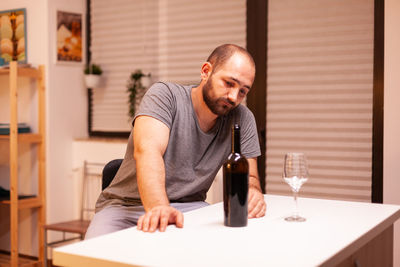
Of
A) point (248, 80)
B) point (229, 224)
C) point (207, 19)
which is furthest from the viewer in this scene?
point (207, 19)

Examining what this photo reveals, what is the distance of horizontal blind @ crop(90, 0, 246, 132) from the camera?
3.86 meters

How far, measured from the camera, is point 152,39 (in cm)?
416

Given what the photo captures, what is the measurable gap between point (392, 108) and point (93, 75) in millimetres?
2294

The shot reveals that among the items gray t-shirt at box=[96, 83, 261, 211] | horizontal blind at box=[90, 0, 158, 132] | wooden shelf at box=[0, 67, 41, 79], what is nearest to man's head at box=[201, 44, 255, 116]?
gray t-shirt at box=[96, 83, 261, 211]

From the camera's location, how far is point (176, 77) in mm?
4059

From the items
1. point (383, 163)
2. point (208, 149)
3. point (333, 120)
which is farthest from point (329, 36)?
point (208, 149)

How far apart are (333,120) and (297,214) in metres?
1.89

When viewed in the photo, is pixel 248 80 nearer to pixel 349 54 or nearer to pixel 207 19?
pixel 349 54

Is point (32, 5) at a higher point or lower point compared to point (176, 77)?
higher

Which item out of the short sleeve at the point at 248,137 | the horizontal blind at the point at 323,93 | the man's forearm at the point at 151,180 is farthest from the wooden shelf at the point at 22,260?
the man's forearm at the point at 151,180

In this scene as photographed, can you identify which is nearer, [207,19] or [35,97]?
[207,19]

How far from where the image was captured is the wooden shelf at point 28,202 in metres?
3.94

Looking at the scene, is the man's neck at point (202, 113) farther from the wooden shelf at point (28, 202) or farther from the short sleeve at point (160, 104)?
the wooden shelf at point (28, 202)

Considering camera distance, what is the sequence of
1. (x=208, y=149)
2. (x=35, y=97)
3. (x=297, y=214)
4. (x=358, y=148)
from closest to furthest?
(x=297, y=214) < (x=208, y=149) < (x=358, y=148) < (x=35, y=97)
